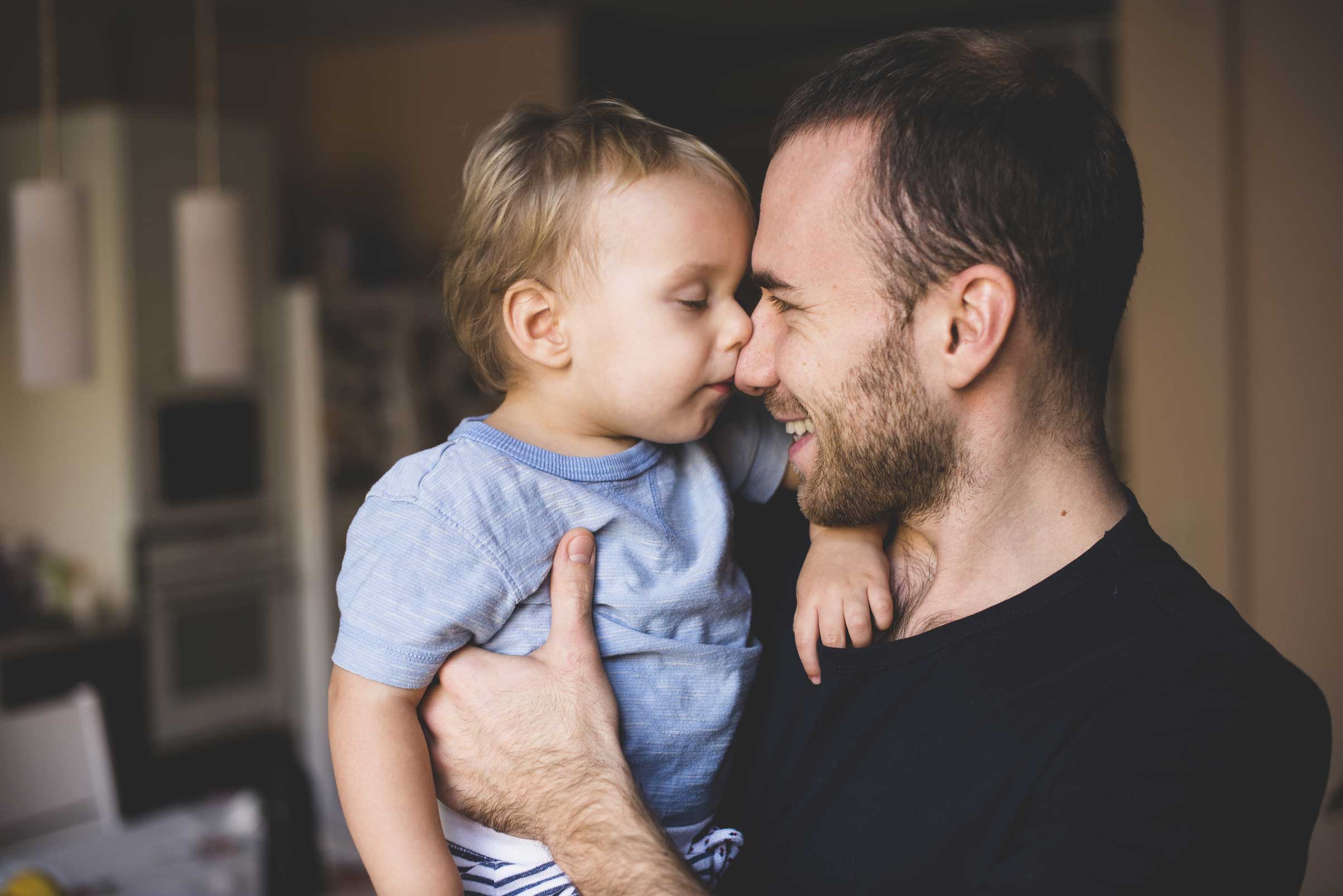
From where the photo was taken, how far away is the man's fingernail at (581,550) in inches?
42.9

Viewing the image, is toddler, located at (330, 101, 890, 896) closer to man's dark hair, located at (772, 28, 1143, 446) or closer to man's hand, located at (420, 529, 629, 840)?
man's hand, located at (420, 529, 629, 840)

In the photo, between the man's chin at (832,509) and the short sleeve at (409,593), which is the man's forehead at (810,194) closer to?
the man's chin at (832,509)

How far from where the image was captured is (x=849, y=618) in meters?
1.12

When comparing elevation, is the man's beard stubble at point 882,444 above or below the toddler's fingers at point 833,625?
above

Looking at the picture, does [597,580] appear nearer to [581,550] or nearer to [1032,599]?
[581,550]

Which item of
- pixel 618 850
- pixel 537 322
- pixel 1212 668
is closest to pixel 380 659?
pixel 618 850

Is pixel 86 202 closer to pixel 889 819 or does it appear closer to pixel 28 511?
pixel 28 511

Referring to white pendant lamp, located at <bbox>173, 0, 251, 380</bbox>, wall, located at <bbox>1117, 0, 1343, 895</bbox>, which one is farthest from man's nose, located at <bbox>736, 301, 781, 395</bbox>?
wall, located at <bbox>1117, 0, 1343, 895</bbox>

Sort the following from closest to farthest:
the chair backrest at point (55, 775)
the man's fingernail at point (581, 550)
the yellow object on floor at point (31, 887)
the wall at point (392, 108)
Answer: the man's fingernail at point (581, 550), the yellow object on floor at point (31, 887), the chair backrest at point (55, 775), the wall at point (392, 108)

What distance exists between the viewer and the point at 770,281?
3.77ft

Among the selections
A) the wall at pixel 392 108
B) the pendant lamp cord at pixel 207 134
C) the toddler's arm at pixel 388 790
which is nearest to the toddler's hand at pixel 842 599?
the toddler's arm at pixel 388 790

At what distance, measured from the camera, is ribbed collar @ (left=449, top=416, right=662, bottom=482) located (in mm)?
1122

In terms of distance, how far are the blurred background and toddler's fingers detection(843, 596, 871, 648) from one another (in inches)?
8.2

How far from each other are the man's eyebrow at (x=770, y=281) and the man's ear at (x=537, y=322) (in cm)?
20
